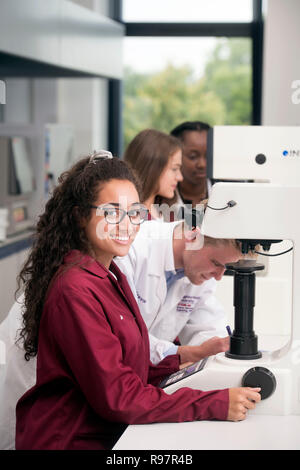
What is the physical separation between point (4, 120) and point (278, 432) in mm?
3928

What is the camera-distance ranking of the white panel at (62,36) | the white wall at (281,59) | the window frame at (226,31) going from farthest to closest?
the window frame at (226,31) < the white wall at (281,59) < the white panel at (62,36)

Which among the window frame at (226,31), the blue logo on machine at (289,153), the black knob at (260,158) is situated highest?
the window frame at (226,31)

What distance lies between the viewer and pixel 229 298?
264 cm

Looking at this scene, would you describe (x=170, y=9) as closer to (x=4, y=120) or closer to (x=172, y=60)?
(x=172, y=60)

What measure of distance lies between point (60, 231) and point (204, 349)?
0.58m

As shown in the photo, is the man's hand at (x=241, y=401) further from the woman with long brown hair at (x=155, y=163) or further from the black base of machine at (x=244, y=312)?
the woman with long brown hair at (x=155, y=163)

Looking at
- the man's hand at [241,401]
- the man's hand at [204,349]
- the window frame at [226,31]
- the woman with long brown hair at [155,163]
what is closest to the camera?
the man's hand at [241,401]

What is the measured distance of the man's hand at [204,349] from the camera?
5.75 ft

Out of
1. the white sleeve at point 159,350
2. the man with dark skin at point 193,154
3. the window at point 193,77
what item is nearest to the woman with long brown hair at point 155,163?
the man with dark skin at point 193,154

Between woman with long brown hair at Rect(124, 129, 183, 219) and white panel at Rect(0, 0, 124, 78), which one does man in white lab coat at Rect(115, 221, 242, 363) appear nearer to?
woman with long brown hair at Rect(124, 129, 183, 219)

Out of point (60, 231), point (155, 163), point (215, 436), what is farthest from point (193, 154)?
point (215, 436)

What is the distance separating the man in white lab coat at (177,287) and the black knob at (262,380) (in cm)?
33

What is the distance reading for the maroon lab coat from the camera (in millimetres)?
1264

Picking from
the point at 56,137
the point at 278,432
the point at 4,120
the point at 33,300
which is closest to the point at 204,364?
the point at 278,432
